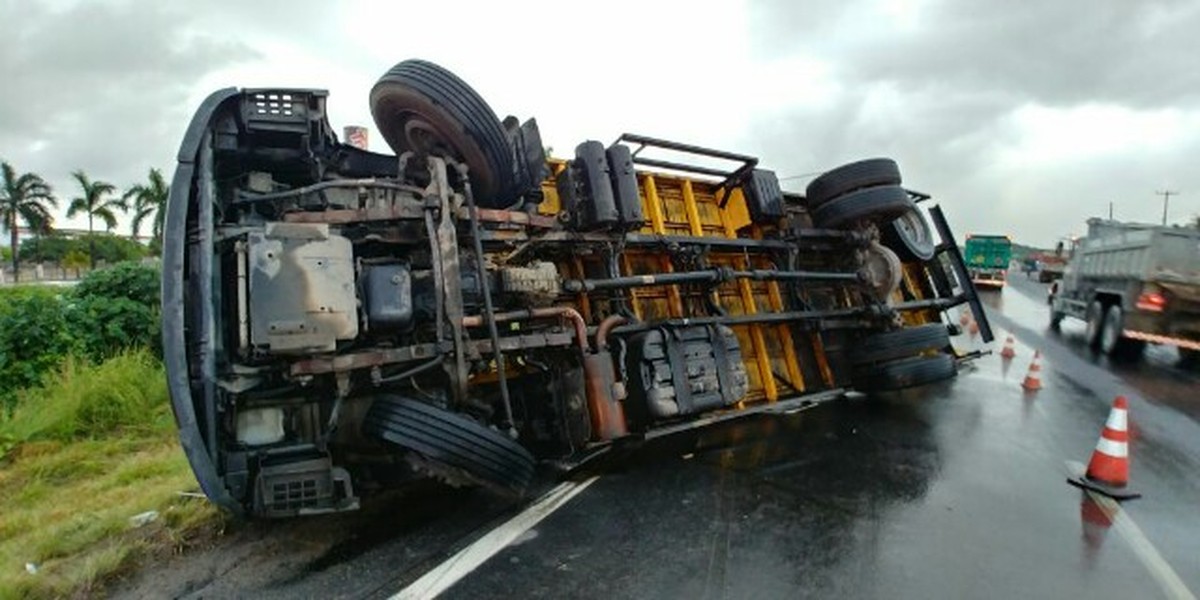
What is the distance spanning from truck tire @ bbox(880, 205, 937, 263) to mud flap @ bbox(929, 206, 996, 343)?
1.03 feet

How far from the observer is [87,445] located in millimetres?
5316

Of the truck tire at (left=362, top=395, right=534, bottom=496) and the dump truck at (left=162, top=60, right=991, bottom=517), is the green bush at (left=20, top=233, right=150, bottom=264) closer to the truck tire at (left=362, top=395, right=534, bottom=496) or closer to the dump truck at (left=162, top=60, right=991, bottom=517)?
the dump truck at (left=162, top=60, right=991, bottom=517)

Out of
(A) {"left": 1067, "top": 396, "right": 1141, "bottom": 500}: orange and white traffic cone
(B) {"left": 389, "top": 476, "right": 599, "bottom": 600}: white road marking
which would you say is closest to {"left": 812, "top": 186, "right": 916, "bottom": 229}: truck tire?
(A) {"left": 1067, "top": 396, "right": 1141, "bottom": 500}: orange and white traffic cone

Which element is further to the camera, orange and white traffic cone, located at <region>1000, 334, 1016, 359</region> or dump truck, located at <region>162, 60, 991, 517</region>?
orange and white traffic cone, located at <region>1000, 334, 1016, 359</region>

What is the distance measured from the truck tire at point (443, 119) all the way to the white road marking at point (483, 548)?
1881mm

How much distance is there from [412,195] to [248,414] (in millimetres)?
1375

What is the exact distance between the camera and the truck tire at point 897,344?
18.9 feet

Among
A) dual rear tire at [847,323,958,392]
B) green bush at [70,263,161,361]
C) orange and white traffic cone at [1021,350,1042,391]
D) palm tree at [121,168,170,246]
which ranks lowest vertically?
orange and white traffic cone at [1021,350,1042,391]

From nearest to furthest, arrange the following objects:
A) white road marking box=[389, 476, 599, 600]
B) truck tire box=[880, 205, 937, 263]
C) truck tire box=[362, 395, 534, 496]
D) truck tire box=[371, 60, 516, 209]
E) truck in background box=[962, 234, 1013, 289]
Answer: white road marking box=[389, 476, 599, 600]
truck tire box=[362, 395, 534, 496]
truck tire box=[371, 60, 516, 209]
truck tire box=[880, 205, 937, 263]
truck in background box=[962, 234, 1013, 289]

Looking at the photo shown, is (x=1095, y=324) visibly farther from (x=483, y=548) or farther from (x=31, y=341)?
(x=31, y=341)

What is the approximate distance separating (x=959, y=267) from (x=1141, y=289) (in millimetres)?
5049

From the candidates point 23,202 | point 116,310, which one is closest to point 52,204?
point 23,202

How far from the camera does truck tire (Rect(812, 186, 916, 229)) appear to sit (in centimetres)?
587

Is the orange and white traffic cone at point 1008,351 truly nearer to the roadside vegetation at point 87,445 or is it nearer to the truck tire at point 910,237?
the truck tire at point 910,237
